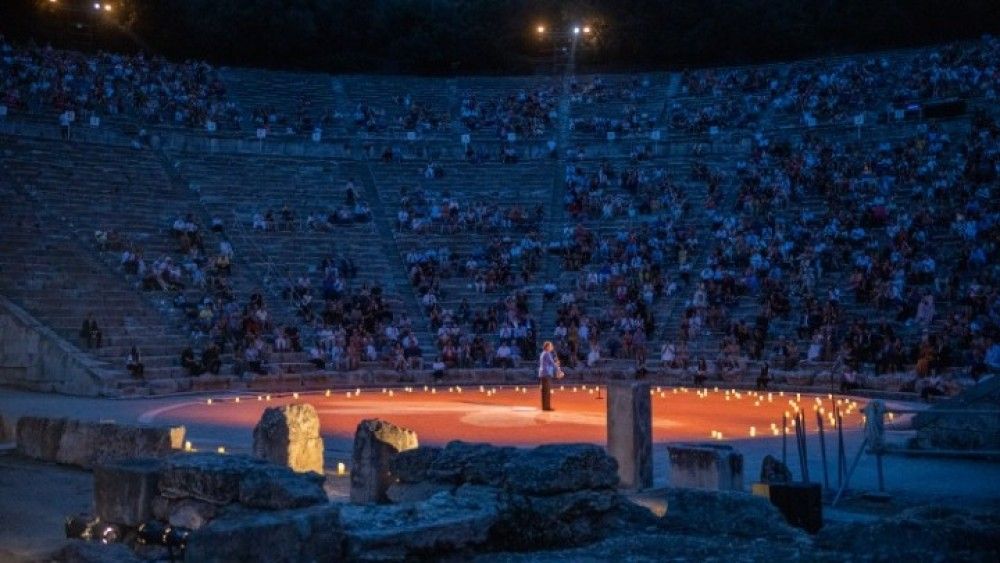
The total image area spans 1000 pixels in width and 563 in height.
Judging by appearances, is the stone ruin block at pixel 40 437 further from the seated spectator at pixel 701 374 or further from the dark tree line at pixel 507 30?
the dark tree line at pixel 507 30

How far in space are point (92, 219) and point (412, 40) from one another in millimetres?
24812

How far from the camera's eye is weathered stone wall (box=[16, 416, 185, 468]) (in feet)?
35.6

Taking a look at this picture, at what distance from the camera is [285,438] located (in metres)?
10.6

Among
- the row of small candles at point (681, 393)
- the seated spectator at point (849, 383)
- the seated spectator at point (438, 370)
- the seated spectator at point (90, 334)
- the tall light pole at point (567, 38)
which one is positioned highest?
the tall light pole at point (567, 38)

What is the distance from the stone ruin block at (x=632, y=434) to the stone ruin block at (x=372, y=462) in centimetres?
255

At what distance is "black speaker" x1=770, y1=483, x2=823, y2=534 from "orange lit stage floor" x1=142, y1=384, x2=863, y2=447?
244 inches

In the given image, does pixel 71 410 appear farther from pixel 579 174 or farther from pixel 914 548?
pixel 579 174

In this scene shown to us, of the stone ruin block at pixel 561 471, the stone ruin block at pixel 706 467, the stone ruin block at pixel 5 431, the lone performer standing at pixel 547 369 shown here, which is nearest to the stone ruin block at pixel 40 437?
the stone ruin block at pixel 5 431

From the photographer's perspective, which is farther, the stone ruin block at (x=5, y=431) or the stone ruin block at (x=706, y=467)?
the stone ruin block at (x=5, y=431)

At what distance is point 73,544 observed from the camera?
A: 22.0ft

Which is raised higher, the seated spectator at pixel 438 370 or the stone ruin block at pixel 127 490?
the seated spectator at pixel 438 370

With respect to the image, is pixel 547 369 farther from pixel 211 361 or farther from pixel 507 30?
pixel 507 30

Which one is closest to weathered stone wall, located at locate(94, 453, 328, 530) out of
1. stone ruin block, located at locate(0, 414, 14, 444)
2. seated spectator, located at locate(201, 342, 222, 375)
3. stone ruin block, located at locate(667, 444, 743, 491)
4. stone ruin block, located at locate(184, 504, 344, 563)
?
stone ruin block, located at locate(184, 504, 344, 563)

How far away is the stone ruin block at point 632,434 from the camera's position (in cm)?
1060
